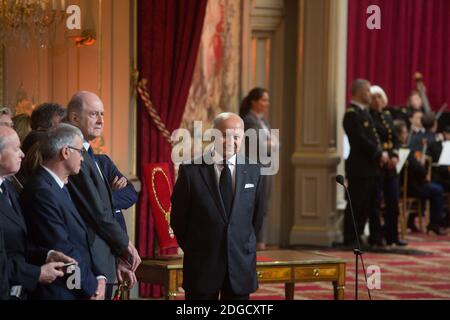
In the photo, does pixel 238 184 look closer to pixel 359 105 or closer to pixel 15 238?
pixel 15 238

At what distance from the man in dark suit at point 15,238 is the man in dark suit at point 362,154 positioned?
6814 millimetres

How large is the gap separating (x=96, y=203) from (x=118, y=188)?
0.71 meters

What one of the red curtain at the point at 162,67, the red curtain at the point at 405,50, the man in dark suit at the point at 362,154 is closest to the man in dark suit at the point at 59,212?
the red curtain at the point at 162,67

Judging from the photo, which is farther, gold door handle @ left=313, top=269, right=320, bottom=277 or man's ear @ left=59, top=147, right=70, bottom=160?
gold door handle @ left=313, top=269, right=320, bottom=277

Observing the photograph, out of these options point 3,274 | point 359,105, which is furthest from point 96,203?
point 359,105

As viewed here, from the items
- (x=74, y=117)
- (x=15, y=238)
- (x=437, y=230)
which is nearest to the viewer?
(x=15, y=238)

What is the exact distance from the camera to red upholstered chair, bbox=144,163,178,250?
7281mm

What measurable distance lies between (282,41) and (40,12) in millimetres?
4405

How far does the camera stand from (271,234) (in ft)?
39.1

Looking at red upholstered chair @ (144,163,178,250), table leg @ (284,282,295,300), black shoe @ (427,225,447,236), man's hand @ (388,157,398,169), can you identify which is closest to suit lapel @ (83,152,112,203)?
red upholstered chair @ (144,163,178,250)

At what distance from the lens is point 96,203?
526 centimetres

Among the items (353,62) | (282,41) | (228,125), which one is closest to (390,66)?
(353,62)

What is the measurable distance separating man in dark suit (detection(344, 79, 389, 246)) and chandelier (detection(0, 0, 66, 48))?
420cm

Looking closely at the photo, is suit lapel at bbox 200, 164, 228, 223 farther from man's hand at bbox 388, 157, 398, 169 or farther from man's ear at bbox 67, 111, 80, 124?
man's hand at bbox 388, 157, 398, 169
